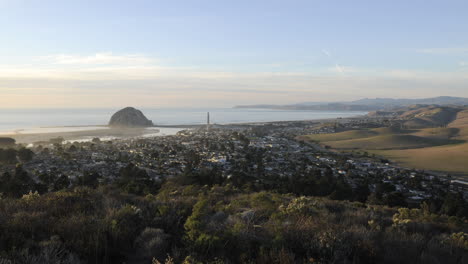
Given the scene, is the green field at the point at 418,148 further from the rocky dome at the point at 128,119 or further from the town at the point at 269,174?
the rocky dome at the point at 128,119

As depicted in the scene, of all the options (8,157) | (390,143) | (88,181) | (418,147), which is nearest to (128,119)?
(8,157)

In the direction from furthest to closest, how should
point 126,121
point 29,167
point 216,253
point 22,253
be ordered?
point 126,121
point 29,167
point 216,253
point 22,253

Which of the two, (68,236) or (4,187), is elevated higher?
(68,236)

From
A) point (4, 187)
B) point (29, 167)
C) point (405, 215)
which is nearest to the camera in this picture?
point (405, 215)

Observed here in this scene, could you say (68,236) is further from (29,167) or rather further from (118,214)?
(29,167)

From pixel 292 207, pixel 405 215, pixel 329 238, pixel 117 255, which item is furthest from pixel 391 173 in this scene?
pixel 117 255

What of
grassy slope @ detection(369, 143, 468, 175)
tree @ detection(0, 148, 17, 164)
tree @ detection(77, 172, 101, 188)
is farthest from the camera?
grassy slope @ detection(369, 143, 468, 175)

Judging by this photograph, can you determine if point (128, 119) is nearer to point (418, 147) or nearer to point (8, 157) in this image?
point (8, 157)

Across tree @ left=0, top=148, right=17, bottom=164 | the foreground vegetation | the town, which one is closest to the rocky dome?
the town

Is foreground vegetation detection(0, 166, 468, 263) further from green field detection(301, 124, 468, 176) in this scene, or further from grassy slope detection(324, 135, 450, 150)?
grassy slope detection(324, 135, 450, 150)
